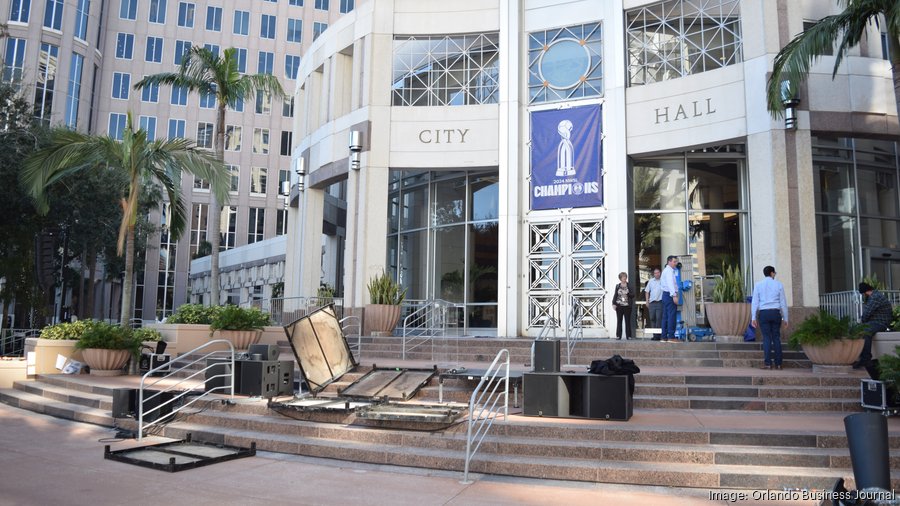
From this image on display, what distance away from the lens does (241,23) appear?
5691 cm

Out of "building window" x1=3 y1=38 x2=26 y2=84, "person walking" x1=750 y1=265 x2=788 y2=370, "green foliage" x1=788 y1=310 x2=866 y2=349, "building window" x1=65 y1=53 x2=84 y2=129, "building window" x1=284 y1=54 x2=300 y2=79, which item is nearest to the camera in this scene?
"green foliage" x1=788 y1=310 x2=866 y2=349

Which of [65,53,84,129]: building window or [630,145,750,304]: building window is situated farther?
[65,53,84,129]: building window

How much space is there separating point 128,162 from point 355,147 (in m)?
6.19

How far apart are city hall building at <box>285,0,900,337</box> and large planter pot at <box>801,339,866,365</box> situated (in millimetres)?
3593

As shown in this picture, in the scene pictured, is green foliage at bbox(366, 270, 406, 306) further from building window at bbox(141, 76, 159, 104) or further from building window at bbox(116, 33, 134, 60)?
building window at bbox(116, 33, 134, 60)

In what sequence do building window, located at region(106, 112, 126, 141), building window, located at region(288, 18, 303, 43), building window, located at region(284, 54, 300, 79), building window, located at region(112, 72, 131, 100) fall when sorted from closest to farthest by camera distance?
building window, located at region(106, 112, 126, 141) < building window, located at region(112, 72, 131, 100) < building window, located at region(284, 54, 300, 79) < building window, located at region(288, 18, 303, 43)

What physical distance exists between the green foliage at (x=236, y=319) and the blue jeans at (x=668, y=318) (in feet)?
33.0

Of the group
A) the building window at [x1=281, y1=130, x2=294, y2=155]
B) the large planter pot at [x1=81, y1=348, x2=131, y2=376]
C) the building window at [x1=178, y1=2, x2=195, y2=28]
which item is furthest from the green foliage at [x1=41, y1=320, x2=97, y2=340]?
the building window at [x1=178, y1=2, x2=195, y2=28]

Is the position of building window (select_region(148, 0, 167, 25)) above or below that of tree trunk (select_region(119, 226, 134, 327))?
above

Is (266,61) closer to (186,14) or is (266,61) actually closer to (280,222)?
(186,14)

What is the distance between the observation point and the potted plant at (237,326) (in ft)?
56.2

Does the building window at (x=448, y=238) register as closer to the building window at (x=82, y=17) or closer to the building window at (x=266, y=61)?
the building window at (x=266, y=61)

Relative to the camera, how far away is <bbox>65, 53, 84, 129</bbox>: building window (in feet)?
160

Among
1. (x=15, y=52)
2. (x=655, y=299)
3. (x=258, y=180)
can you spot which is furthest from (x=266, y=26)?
(x=655, y=299)
